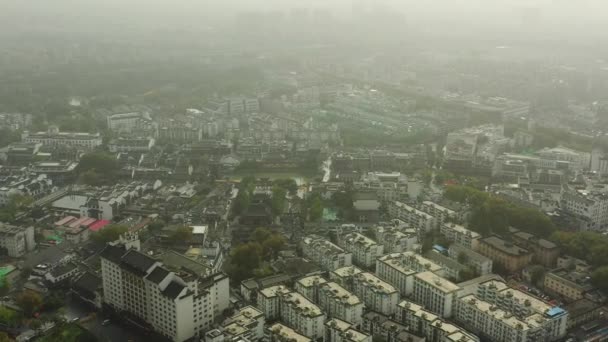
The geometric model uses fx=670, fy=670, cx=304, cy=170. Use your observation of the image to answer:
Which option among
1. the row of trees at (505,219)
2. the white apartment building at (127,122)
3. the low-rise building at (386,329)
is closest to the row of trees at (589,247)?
the row of trees at (505,219)

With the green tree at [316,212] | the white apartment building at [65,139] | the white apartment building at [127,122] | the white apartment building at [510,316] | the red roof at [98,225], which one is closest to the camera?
the white apartment building at [510,316]

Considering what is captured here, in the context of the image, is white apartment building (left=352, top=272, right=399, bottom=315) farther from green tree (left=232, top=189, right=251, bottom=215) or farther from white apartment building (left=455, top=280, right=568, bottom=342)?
green tree (left=232, top=189, right=251, bottom=215)

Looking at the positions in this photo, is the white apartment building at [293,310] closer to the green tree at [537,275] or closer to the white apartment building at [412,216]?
the green tree at [537,275]

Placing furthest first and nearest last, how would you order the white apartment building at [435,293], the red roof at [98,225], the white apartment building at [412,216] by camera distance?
1. the white apartment building at [412,216]
2. the red roof at [98,225]
3. the white apartment building at [435,293]

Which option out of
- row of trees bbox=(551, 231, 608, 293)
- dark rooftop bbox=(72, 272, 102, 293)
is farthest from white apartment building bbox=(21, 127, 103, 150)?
row of trees bbox=(551, 231, 608, 293)

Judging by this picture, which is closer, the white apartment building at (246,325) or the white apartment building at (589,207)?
the white apartment building at (246,325)

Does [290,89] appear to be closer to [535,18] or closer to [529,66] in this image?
[529,66]
